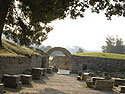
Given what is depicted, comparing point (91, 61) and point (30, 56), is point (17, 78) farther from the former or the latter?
point (91, 61)

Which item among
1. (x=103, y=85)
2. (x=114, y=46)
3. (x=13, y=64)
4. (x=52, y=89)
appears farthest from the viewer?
(x=114, y=46)

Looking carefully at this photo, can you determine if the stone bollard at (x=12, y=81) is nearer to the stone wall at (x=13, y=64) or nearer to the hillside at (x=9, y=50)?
the stone wall at (x=13, y=64)

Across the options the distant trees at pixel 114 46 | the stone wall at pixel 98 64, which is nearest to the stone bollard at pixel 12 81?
the stone wall at pixel 98 64

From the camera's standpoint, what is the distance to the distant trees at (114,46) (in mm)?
60319

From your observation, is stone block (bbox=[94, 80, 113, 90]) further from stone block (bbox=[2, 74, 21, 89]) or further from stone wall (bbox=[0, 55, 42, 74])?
stone block (bbox=[2, 74, 21, 89])

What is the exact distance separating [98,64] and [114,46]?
42.0 meters

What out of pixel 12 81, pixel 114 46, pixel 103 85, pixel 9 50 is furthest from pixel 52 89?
pixel 114 46

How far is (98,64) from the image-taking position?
79.1ft

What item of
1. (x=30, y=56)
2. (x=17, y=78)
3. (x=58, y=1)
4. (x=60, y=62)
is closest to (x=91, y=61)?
(x=60, y=62)

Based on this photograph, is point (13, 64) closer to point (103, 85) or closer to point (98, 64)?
point (103, 85)

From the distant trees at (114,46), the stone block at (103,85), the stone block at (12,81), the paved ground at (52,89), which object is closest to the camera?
the stone block at (12,81)

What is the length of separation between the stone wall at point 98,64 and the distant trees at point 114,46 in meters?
36.6

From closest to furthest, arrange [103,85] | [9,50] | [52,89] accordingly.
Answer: [52,89]
[103,85]
[9,50]

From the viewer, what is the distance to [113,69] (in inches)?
944
